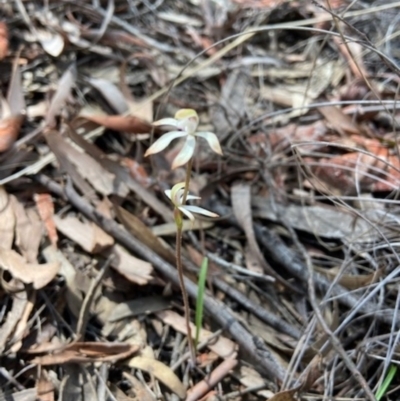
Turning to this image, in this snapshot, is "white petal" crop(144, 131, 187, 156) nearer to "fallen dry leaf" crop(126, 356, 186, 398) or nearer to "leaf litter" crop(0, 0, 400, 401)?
"leaf litter" crop(0, 0, 400, 401)

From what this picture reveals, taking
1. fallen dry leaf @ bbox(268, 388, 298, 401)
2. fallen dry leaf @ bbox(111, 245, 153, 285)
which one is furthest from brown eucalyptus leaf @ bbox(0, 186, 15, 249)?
fallen dry leaf @ bbox(268, 388, 298, 401)

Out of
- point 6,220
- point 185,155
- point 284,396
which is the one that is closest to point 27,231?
point 6,220

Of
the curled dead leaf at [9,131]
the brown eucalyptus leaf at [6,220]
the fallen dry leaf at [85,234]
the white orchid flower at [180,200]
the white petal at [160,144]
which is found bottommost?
the fallen dry leaf at [85,234]

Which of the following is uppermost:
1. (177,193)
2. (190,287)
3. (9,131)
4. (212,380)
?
(177,193)

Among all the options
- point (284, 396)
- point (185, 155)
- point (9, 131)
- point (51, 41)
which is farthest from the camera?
point (51, 41)

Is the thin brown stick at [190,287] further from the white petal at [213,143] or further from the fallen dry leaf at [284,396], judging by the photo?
the white petal at [213,143]

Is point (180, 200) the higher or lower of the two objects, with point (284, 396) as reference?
higher

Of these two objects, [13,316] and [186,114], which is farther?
[13,316]

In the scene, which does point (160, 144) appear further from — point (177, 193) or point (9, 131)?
point (9, 131)

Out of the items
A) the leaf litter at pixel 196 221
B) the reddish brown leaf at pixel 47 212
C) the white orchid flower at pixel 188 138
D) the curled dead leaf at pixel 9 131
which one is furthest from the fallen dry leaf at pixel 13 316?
the white orchid flower at pixel 188 138
